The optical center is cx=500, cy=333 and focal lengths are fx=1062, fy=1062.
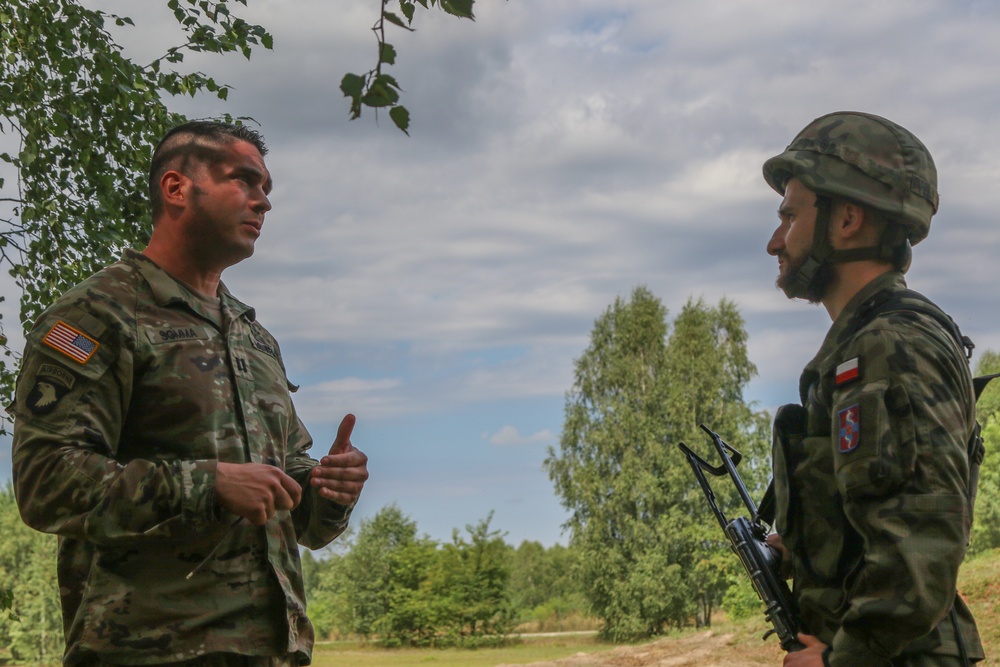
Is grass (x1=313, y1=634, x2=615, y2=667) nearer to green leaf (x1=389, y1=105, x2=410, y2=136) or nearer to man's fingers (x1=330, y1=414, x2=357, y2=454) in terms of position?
man's fingers (x1=330, y1=414, x2=357, y2=454)

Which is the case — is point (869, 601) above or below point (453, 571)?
below

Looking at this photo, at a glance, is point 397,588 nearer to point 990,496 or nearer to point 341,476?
point 990,496

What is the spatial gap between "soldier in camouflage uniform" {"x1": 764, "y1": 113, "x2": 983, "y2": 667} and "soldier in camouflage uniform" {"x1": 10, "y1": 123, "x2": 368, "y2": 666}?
1369 mm

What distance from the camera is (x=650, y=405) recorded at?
44.6 m

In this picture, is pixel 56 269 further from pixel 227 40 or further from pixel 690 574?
pixel 690 574

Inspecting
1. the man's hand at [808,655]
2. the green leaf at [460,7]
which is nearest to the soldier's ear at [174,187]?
the green leaf at [460,7]

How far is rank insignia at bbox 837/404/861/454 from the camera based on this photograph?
2.62 meters

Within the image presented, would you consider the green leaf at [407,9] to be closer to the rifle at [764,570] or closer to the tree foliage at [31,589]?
the rifle at [764,570]

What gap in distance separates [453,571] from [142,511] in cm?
4542

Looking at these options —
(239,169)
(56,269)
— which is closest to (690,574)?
(56,269)

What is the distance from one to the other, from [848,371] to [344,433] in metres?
1.52

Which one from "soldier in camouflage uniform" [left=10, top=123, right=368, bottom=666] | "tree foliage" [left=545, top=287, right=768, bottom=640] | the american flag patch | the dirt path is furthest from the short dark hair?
"tree foliage" [left=545, top=287, right=768, bottom=640]

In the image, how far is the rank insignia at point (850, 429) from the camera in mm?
2625

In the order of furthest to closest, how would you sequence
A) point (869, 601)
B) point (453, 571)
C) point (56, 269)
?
point (453, 571), point (56, 269), point (869, 601)
